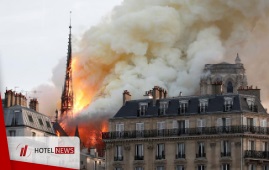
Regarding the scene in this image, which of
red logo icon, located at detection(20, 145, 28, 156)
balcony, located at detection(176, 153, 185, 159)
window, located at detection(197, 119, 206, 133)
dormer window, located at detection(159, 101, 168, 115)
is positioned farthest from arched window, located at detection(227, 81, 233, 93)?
red logo icon, located at detection(20, 145, 28, 156)

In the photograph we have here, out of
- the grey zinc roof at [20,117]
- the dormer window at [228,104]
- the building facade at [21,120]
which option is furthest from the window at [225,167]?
the grey zinc roof at [20,117]

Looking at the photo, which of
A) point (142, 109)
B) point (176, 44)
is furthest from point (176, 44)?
point (142, 109)

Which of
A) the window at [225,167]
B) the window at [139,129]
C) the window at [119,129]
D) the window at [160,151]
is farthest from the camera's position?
the window at [119,129]

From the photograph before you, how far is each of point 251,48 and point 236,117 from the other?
78106mm

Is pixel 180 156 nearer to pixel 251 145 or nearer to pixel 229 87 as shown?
pixel 251 145

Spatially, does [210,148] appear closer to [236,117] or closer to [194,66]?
[236,117]

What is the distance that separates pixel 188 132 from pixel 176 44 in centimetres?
7291

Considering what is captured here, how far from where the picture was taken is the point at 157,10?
14200 centimetres

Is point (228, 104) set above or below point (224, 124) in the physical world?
above

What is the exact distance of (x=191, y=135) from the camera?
6775cm

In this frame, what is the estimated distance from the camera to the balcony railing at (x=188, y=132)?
6619 centimetres

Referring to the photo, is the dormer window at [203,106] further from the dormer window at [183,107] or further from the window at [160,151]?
the window at [160,151]

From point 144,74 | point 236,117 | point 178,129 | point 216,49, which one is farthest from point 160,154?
point 216,49

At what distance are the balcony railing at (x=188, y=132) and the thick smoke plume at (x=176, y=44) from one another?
195ft
